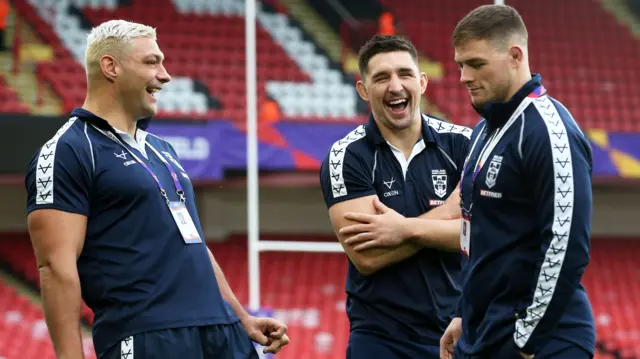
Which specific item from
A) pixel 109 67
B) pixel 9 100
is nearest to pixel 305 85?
pixel 9 100

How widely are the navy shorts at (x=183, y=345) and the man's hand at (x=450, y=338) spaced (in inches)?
26.1

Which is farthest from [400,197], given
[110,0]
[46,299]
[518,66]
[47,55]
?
[110,0]

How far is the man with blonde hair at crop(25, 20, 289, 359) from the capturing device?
2832 millimetres

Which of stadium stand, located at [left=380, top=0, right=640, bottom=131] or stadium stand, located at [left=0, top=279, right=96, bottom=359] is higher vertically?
stadium stand, located at [left=380, top=0, right=640, bottom=131]

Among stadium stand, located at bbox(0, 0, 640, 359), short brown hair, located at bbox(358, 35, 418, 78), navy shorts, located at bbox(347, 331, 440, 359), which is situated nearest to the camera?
navy shorts, located at bbox(347, 331, 440, 359)

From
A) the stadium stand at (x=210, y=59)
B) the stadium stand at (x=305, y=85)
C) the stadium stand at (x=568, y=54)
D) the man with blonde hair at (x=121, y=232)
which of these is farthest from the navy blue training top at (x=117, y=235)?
the stadium stand at (x=568, y=54)

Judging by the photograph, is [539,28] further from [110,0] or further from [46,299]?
[46,299]

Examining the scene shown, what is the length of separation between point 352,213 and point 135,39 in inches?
39.5

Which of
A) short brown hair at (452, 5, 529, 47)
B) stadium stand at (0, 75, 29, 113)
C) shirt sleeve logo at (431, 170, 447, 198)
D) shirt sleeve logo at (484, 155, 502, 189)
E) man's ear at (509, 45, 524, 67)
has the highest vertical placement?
stadium stand at (0, 75, 29, 113)

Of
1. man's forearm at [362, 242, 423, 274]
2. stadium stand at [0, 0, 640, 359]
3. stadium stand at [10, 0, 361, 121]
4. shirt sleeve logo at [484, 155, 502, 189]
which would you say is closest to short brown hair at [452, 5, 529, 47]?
shirt sleeve logo at [484, 155, 502, 189]

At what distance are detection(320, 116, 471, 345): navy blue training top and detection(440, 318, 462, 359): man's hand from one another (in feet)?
0.99

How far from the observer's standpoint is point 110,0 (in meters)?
11.7

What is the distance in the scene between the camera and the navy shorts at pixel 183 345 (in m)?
2.93

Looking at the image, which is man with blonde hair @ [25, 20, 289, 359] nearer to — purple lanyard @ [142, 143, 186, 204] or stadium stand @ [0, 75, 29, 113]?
purple lanyard @ [142, 143, 186, 204]
